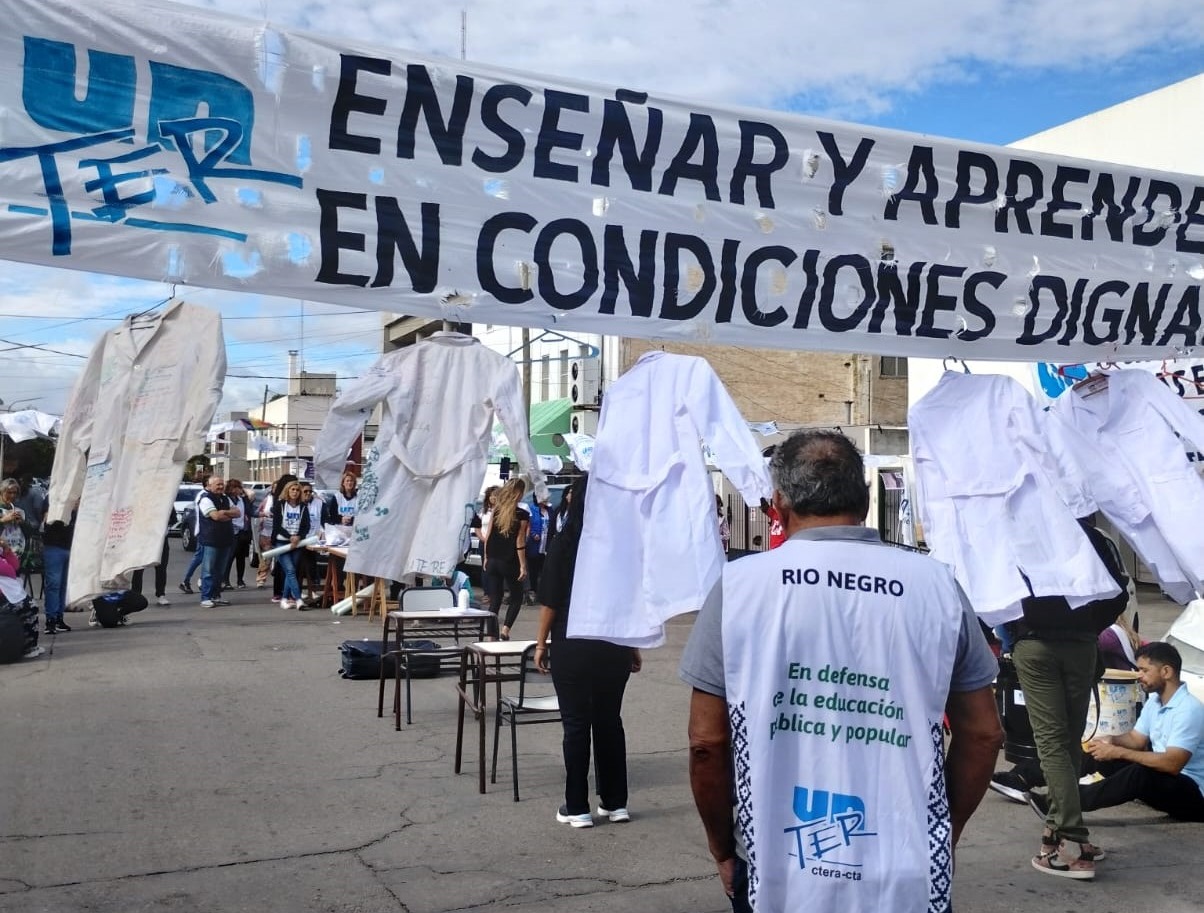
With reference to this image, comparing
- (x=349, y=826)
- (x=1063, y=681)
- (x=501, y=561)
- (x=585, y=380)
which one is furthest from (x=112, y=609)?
(x=585, y=380)

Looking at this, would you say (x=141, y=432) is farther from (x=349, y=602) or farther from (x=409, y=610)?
(x=349, y=602)

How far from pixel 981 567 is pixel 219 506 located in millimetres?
13940

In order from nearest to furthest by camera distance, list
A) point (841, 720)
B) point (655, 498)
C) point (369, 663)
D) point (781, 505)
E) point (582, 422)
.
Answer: point (841, 720) → point (781, 505) → point (655, 498) → point (369, 663) → point (582, 422)

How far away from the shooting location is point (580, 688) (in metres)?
6.34

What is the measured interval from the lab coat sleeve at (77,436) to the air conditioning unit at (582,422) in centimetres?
2724

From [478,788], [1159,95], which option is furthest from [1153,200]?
[1159,95]

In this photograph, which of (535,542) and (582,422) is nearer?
(535,542)

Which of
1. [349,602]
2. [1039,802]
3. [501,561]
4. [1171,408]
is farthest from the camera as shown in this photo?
[349,602]

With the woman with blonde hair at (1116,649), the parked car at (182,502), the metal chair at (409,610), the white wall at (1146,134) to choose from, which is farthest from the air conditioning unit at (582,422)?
the woman with blonde hair at (1116,649)

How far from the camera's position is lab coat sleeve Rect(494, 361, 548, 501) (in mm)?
4785

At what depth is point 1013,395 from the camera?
481 centimetres

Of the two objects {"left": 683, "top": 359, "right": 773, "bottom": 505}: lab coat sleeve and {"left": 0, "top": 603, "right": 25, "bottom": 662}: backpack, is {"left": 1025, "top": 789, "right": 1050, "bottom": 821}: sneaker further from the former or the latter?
{"left": 0, "top": 603, "right": 25, "bottom": 662}: backpack

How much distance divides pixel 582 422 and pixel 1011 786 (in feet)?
90.9

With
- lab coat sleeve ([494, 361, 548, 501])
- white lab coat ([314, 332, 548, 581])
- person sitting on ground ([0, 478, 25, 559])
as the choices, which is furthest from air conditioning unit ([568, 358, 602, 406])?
lab coat sleeve ([494, 361, 548, 501])
